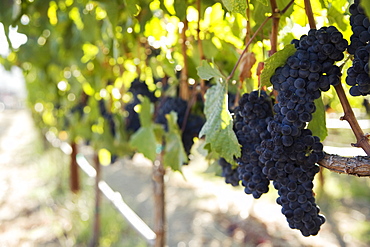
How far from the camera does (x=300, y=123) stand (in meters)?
0.63

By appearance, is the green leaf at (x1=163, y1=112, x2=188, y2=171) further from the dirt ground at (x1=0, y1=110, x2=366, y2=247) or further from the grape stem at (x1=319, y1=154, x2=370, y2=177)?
the dirt ground at (x1=0, y1=110, x2=366, y2=247)

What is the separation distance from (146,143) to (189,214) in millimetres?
3073

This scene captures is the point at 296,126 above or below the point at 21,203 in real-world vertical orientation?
above

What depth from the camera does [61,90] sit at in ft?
10.6

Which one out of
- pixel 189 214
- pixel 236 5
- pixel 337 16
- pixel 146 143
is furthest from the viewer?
pixel 189 214

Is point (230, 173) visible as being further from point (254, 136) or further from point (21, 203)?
point (21, 203)

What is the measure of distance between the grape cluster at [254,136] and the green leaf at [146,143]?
64 centimetres

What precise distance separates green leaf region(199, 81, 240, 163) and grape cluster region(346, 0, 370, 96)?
28 cm

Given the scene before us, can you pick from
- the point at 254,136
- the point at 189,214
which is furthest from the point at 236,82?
the point at 189,214

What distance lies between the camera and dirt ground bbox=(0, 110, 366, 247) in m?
3.62

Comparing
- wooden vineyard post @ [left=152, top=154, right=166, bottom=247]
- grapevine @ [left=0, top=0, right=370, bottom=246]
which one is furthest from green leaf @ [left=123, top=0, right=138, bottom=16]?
wooden vineyard post @ [left=152, top=154, right=166, bottom=247]

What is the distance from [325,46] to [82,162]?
12.9 ft

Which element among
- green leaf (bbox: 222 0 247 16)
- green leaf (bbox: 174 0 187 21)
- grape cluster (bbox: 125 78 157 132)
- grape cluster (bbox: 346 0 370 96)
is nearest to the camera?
grape cluster (bbox: 346 0 370 96)

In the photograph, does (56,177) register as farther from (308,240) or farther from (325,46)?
(325,46)
